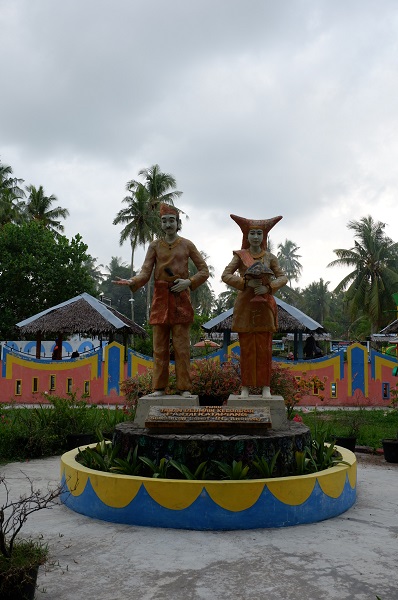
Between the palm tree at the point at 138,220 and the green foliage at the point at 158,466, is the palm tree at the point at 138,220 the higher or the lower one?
the higher one

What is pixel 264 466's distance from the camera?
470 centimetres

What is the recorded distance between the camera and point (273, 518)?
4.49 metres

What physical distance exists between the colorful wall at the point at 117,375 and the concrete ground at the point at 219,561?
10969 mm

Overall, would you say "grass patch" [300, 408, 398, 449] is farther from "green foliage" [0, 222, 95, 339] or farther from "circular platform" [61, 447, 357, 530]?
"green foliage" [0, 222, 95, 339]

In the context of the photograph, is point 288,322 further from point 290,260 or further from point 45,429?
point 290,260

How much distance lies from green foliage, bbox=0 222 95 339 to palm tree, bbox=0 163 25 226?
5997 millimetres

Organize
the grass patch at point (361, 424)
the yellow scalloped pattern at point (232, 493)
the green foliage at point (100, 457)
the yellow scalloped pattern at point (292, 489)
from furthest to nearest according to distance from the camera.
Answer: the grass patch at point (361, 424), the green foliage at point (100, 457), the yellow scalloped pattern at point (292, 489), the yellow scalloped pattern at point (232, 493)

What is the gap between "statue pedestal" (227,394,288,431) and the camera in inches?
214

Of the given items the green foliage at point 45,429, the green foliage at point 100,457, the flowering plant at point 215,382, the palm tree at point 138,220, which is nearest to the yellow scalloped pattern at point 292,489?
the green foliage at point 100,457

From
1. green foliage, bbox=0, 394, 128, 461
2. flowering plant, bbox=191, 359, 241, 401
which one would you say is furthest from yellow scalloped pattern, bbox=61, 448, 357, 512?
green foliage, bbox=0, 394, 128, 461

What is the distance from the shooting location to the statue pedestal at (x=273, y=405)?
5.43 meters

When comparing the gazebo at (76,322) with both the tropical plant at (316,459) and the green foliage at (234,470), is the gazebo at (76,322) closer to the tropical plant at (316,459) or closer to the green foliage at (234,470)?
the tropical plant at (316,459)

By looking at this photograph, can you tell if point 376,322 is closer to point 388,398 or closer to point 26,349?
point 388,398

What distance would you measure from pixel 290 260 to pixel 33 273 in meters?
34.4
